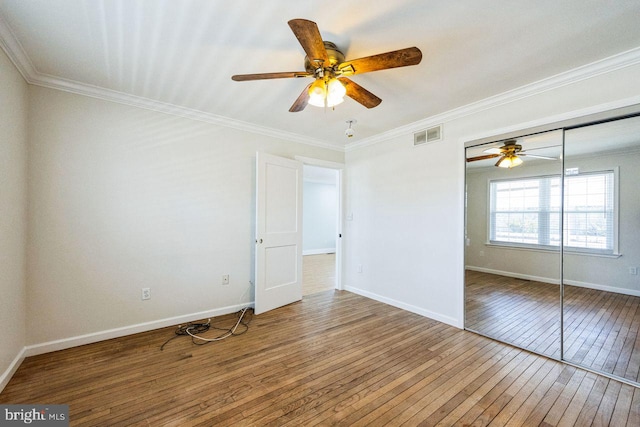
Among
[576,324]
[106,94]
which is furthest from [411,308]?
[106,94]

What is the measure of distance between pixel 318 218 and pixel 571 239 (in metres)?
7.05

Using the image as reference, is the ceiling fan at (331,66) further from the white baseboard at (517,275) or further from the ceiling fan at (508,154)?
the white baseboard at (517,275)

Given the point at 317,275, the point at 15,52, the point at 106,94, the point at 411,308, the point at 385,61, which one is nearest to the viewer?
the point at 385,61

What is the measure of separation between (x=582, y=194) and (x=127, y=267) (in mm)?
4412

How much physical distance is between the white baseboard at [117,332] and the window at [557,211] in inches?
135

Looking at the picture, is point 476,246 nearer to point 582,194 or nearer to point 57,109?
point 582,194

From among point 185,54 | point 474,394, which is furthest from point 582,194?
point 185,54

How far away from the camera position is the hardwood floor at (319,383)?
165cm

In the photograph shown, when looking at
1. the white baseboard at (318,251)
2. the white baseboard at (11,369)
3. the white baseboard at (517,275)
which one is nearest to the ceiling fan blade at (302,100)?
the white baseboard at (517,275)

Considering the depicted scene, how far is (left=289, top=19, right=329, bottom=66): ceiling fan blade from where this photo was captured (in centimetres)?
127

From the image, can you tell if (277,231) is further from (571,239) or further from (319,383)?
(571,239)

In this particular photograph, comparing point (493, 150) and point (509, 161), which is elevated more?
point (493, 150)

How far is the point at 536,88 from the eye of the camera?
2355 mm

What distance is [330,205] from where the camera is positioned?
9281 millimetres
